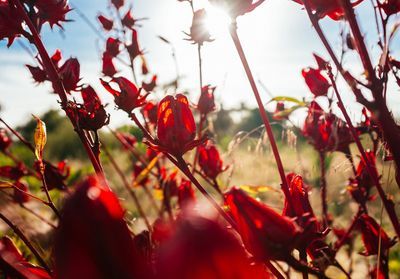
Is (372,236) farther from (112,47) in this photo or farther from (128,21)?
(128,21)

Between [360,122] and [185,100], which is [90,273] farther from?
[360,122]

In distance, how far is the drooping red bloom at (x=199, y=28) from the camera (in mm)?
854

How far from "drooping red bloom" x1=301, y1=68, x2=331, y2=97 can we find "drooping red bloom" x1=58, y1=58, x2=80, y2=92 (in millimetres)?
458

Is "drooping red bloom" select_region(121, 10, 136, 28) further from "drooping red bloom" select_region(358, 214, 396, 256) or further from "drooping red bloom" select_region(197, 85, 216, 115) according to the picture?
"drooping red bloom" select_region(358, 214, 396, 256)

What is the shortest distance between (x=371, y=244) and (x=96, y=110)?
1.74 feet

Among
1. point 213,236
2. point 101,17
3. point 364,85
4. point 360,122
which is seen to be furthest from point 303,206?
point 101,17

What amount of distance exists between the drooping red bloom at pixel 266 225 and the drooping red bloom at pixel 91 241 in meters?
0.11

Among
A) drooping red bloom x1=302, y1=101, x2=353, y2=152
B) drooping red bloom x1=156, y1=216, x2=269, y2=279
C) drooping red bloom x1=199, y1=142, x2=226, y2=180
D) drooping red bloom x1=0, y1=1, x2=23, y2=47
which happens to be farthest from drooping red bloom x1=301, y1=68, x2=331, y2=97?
drooping red bloom x1=156, y1=216, x2=269, y2=279

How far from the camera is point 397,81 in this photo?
57 cm

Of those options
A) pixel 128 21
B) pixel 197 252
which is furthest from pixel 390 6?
pixel 128 21

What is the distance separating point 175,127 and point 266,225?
22 centimetres

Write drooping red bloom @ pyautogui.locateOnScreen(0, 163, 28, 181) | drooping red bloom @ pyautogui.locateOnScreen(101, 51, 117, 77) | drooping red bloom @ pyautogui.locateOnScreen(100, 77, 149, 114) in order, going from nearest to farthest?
drooping red bloom @ pyautogui.locateOnScreen(100, 77, 149, 114)
drooping red bloom @ pyautogui.locateOnScreen(101, 51, 117, 77)
drooping red bloom @ pyautogui.locateOnScreen(0, 163, 28, 181)

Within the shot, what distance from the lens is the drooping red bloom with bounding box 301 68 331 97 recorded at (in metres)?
0.83

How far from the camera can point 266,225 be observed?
1.09 feet
